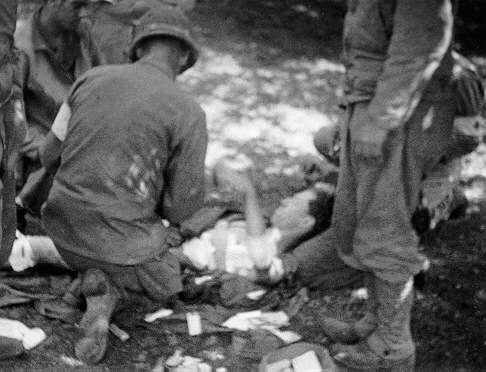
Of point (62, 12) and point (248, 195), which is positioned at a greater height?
point (62, 12)

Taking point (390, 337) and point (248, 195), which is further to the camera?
point (248, 195)

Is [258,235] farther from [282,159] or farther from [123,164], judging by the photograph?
[282,159]

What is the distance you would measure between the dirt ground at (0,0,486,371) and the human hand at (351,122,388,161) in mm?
1310

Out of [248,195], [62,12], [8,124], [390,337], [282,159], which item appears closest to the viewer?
[8,124]

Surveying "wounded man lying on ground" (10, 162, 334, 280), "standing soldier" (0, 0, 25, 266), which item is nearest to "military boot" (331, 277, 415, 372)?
"wounded man lying on ground" (10, 162, 334, 280)

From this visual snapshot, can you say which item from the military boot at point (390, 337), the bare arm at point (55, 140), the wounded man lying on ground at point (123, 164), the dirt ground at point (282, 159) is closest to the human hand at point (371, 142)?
the military boot at point (390, 337)

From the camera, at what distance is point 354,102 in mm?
3859

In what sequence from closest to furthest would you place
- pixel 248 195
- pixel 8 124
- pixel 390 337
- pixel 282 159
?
pixel 8 124
pixel 390 337
pixel 248 195
pixel 282 159

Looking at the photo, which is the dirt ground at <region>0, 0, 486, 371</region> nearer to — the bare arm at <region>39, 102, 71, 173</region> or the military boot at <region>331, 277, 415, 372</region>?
the military boot at <region>331, 277, 415, 372</region>

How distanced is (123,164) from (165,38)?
71cm

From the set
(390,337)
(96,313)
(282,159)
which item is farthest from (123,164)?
(282,159)

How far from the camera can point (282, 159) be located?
6434mm

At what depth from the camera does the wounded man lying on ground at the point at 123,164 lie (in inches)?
156

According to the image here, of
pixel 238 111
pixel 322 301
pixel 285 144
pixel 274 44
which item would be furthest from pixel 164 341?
pixel 274 44
